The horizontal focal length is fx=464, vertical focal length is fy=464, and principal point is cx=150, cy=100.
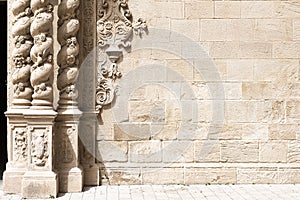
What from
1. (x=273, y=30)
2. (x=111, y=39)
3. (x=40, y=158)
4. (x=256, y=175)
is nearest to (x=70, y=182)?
(x=40, y=158)

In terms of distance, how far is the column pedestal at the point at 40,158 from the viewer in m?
6.02

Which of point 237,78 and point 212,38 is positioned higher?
point 212,38

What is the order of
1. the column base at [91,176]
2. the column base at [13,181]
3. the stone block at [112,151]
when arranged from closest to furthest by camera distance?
the column base at [13,181]
the column base at [91,176]
the stone block at [112,151]

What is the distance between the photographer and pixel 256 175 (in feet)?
22.4

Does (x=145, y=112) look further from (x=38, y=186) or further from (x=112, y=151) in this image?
(x=38, y=186)

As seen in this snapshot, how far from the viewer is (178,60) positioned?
6.87m

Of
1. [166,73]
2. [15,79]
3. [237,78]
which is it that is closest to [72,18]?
[15,79]

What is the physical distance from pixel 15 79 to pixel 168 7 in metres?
2.43

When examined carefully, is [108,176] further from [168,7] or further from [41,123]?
[168,7]

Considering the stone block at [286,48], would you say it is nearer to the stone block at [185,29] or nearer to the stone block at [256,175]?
the stone block at [185,29]

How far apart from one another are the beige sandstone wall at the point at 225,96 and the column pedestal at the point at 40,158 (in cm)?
101

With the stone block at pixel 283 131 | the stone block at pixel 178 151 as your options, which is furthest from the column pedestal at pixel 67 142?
the stone block at pixel 283 131

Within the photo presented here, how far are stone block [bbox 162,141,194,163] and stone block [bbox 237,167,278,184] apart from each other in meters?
0.77

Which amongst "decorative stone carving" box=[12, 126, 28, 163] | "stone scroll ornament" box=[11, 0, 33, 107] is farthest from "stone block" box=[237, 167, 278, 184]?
"stone scroll ornament" box=[11, 0, 33, 107]
